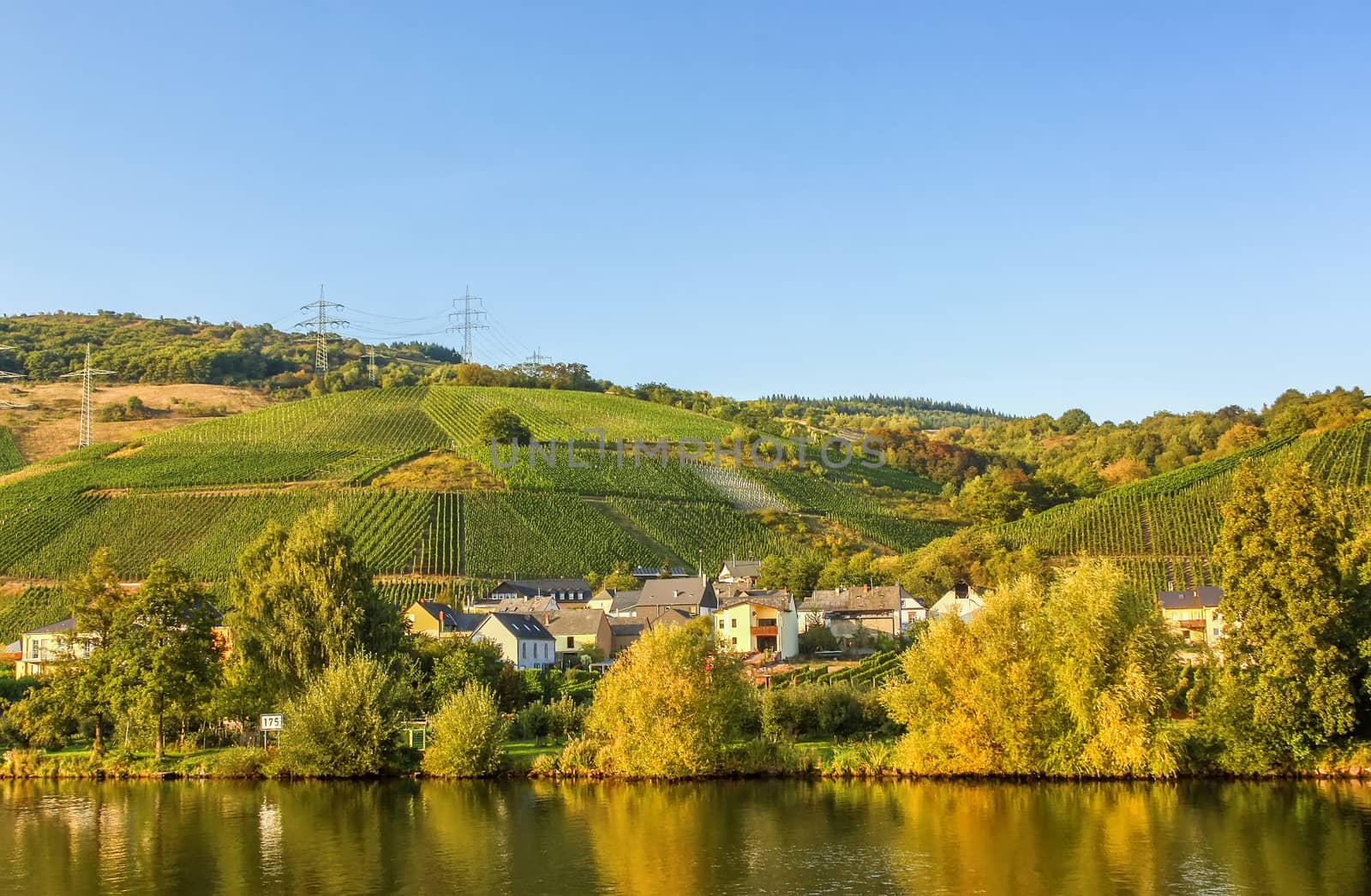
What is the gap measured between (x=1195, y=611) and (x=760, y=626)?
83.8ft

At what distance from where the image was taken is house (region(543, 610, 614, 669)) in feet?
262

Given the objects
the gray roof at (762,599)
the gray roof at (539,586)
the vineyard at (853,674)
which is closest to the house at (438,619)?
the gray roof at (539,586)

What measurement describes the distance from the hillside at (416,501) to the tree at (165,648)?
3429 centimetres

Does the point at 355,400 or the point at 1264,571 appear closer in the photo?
the point at 1264,571

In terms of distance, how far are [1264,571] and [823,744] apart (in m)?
17.5

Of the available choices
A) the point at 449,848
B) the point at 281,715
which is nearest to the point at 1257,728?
the point at 449,848

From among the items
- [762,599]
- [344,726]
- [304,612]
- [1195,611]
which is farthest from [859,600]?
[344,726]

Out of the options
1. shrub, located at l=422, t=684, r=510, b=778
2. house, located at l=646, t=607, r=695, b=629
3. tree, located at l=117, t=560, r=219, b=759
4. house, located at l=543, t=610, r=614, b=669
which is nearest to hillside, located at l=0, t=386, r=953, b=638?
house, located at l=543, t=610, r=614, b=669

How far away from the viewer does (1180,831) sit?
35.0 meters

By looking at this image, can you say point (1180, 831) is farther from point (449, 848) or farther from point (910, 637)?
point (910, 637)

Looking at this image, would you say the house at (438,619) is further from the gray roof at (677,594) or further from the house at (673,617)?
the gray roof at (677,594)

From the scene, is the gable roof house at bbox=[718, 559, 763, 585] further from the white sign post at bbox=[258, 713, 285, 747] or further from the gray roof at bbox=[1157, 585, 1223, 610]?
the white sign post at bbox=[258, 713, 285, 747]

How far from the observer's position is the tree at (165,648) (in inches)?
2012

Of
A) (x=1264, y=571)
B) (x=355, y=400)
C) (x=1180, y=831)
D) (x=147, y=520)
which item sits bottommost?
(x=1180, y=831)
